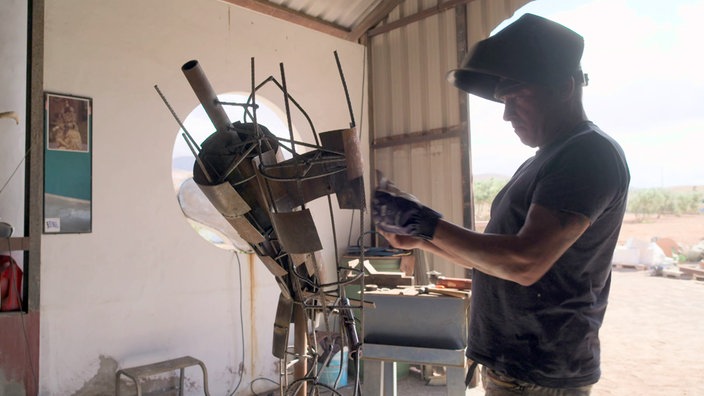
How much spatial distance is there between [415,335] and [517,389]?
4.24 ft

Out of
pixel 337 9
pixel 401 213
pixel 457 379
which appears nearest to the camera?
pixel 401 213

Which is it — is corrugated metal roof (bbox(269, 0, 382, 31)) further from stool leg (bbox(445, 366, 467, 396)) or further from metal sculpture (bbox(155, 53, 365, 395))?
metal sculpture (bbox(155, 53, 365, 395))

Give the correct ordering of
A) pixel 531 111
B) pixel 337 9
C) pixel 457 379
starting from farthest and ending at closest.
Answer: pixel 337 9 → pixel 457 379 → pixel 531 111

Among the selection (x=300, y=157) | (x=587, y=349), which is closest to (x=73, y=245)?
(x=300, y=157)

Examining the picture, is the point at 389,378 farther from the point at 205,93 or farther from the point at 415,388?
the point at 205,93

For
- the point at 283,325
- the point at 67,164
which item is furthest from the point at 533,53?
the point at 67,164

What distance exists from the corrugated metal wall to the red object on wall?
3341 mm

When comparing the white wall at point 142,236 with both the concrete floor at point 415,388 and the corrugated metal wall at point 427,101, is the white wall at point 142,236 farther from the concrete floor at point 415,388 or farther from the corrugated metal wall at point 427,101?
the corrugated metal wall at point 427,101

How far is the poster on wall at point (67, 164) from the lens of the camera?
3.04 metres

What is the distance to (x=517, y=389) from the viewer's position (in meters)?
1.21

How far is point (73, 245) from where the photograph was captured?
123 inches

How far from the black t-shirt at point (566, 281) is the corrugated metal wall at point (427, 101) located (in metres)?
3.19

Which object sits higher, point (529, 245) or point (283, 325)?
point (529, 245)

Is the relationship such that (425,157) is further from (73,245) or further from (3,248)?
(3,248)
